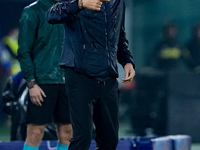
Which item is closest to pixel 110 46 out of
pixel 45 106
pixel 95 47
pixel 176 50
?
pixel 95 47

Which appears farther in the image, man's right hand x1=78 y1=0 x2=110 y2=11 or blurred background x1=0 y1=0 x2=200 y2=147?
blurred background x1=0 y1=0 x2=200 y2=147

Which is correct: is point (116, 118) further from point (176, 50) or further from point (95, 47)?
point (176, 50)

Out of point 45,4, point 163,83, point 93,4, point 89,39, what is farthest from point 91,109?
point 163,83

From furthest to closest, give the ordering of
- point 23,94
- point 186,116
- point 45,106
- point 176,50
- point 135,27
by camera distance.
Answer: point 135,27
point 176,50
point 186,116
point 23,94
point 45,106

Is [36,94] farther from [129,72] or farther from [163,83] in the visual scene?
[163,83]

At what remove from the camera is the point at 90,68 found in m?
4.48

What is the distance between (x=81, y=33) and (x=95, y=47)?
0.45 ft

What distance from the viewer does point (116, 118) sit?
→ 182 inches

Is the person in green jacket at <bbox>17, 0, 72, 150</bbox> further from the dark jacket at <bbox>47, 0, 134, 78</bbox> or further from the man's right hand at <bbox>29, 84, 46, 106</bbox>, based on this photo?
the dark jacket at <bbox>47, 0, 134, 78</bbox>

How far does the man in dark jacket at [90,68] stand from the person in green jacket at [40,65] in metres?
0.93

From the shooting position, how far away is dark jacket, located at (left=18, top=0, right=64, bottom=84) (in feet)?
17.9

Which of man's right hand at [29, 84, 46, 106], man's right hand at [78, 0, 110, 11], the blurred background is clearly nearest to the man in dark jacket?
man's right hand at [78, 0, 110, 11]

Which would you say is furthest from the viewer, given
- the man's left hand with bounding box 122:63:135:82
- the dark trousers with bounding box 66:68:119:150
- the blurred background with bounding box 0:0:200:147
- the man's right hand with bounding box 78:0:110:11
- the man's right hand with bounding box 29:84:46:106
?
the blurred background with bounding box 0:0:200:147

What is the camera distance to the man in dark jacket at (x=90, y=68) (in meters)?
4.44
